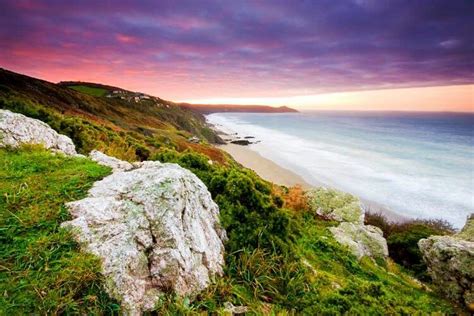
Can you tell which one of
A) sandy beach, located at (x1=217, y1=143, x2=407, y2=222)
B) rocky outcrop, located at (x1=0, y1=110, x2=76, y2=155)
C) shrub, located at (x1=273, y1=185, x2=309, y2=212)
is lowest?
sandy beach, located at (x1=217, y1=143, x2=407, y2=222)

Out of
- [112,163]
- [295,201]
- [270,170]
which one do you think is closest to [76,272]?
[112,163]

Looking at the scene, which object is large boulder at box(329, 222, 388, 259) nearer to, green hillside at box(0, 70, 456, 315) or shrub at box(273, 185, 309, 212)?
green hillside at box(0, 70, 456, 315)

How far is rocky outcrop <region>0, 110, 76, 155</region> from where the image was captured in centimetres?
677

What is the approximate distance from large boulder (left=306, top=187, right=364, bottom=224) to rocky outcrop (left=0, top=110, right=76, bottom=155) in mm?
10704

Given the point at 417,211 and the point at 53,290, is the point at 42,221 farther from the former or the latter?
the point at 417,211

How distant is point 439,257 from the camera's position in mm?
8273

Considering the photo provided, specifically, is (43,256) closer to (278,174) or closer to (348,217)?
(348,217)

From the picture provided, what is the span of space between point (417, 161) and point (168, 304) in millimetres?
58028

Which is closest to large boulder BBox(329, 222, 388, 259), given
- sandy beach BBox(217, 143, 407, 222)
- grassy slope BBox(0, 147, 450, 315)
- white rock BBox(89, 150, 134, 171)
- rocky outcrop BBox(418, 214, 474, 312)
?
rocky outcrop BBox(418, 214, 474, 312)

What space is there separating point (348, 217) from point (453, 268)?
5.80 m

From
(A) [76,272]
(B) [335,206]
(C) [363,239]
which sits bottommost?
(C) [363,239]

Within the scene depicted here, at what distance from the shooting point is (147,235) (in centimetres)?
412

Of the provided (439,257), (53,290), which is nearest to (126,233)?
(53,290)

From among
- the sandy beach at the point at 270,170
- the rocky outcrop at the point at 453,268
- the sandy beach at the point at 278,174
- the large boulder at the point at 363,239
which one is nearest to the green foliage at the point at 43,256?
the large boulder at the point at 363,239
